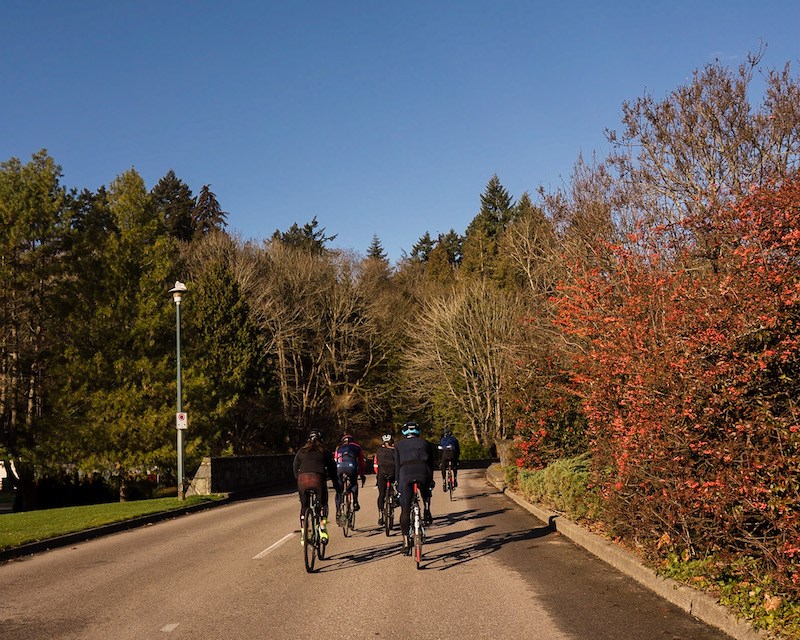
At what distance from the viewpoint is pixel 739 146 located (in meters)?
21.5

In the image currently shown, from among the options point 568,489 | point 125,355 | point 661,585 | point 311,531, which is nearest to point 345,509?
point 311,531

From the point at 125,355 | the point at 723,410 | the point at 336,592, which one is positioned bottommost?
the point at 336,592

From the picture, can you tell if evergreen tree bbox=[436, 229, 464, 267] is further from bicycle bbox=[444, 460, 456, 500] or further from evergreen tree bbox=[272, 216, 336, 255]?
bicycle bbox=[444, 460, 456, 500]

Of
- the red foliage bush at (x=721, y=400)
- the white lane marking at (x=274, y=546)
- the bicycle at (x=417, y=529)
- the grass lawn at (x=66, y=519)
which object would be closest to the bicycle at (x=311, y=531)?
the bicycle at (x=417, y=529)

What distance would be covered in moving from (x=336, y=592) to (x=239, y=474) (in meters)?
21.2

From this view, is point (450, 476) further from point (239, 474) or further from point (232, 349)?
point (232, 349)

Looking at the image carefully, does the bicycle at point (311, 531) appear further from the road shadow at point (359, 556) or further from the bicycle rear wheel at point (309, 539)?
the road shadow at point (359, 556)

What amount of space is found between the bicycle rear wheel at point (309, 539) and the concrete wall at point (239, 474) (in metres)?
16.6

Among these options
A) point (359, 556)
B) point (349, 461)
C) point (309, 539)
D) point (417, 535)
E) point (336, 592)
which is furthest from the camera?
point (349, 461)

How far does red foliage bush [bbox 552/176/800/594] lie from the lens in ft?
22.9

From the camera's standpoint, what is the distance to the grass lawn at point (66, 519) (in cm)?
1460

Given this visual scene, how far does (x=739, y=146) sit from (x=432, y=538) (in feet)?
47.7

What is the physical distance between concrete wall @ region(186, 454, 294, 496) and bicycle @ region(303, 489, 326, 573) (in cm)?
1643

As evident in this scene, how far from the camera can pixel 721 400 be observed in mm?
7543
